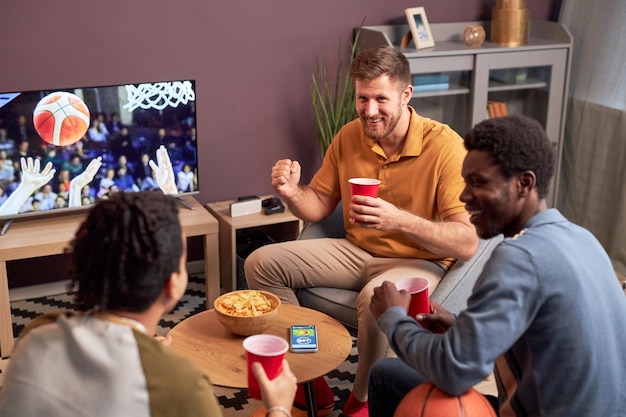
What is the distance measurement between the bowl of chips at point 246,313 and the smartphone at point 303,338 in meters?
0.09

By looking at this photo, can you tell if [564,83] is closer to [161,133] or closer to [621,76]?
[621,76]

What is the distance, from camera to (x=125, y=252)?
149cm

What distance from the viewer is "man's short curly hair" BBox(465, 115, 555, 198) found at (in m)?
1.90

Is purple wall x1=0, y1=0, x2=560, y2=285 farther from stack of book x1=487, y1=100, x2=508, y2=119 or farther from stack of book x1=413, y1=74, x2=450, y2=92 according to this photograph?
stack of book x1=487, y1=100, x2=508, y2=119

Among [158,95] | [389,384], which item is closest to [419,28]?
[158,95]

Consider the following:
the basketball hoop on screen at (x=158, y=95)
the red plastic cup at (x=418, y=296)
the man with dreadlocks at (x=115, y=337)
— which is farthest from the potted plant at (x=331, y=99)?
the man with dreadlocks at (x=115, y=337)

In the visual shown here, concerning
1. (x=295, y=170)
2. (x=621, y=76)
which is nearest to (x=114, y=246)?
(x=295, y=170)

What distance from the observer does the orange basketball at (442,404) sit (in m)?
1.87

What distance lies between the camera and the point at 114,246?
4.91 feet

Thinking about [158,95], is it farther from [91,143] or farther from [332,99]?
[332,99]

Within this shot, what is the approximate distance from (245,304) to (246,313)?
5 centimetres

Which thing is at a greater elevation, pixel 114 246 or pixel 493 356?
pixel 114 246

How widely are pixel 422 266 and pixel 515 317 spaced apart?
1163 mm

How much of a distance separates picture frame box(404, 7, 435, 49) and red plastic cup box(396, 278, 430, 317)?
2.14 m
